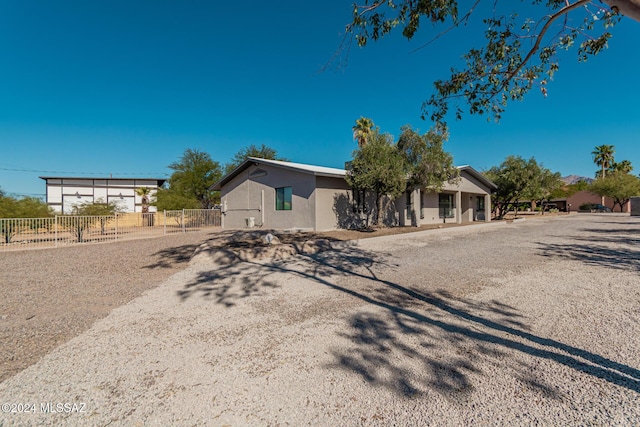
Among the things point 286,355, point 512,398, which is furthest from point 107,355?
point 512,398

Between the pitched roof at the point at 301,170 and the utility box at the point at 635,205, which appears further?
the utility box at the point at 635,205

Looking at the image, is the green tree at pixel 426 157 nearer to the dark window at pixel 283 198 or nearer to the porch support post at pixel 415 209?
the porch support post at pixel 415 209

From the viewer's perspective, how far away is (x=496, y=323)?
11.3ft

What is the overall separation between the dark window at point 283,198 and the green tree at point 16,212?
1096 centimetres

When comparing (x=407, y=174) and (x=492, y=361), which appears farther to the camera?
(x=407, y=174)

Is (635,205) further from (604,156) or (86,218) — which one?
(86,218)

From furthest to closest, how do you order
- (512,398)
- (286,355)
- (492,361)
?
(286,355)
(492,361)
(512,398)

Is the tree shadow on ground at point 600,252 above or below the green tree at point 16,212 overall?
below

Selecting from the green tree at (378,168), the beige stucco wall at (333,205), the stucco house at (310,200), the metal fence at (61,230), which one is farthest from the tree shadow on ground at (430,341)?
the metal fence at (61,230)

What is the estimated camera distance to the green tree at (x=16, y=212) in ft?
Result: 36.4

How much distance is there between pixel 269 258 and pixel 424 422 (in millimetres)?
6680

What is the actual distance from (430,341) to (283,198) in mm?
14009

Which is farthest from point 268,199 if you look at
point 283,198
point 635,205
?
point 635,205

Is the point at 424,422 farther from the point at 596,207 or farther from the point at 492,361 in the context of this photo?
the point at 596,207
